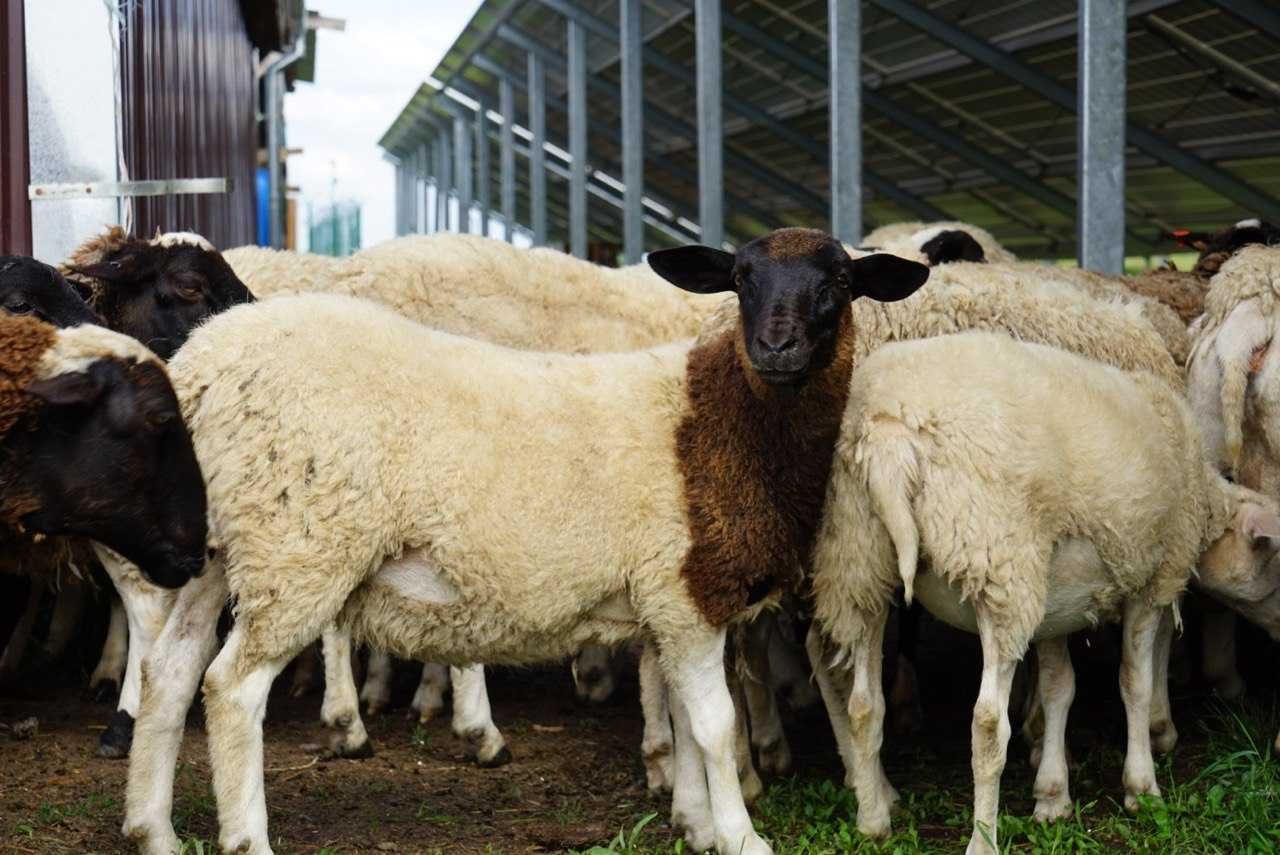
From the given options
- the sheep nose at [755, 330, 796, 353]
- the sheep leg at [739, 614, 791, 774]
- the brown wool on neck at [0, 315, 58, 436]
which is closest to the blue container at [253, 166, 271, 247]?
the sheep leg at [739, 614, 791, 774]

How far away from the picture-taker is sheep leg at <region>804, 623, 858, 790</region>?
16.3 feet

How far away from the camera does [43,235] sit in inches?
249

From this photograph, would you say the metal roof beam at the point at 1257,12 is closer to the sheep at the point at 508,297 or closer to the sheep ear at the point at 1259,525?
the sheep at the point at 508,297

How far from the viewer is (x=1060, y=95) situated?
13.3 meters

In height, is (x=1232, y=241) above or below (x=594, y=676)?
above

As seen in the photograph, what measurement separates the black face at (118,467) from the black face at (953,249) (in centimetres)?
398

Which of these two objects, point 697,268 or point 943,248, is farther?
point 943,248

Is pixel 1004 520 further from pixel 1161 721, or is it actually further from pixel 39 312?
pixel 39 312

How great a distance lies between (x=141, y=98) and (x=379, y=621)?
5.10 m

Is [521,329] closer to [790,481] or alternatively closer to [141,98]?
[790,481]

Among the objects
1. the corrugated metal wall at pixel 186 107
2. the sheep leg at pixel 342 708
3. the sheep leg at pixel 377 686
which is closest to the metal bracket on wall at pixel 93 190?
the corrugated metal wall at pixel 186 107

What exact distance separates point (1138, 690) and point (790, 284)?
1.84 metres

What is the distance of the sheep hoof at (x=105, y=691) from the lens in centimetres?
635

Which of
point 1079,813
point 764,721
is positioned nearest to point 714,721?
point 764,721
